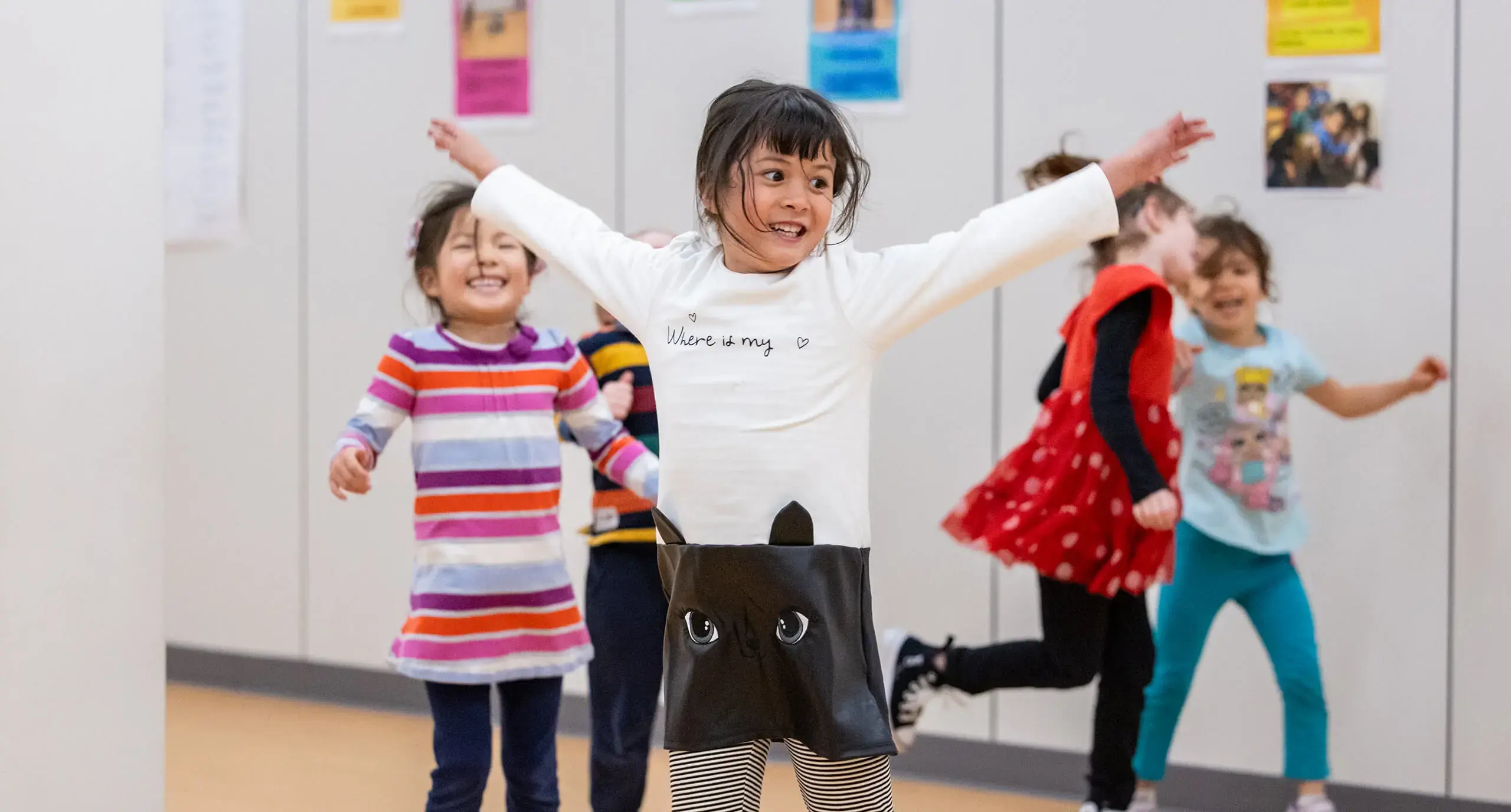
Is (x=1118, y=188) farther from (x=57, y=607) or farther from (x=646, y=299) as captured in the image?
(x=57, y=607)

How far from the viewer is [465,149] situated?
1952 mm

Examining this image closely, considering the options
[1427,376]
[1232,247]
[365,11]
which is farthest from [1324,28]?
[365,11]

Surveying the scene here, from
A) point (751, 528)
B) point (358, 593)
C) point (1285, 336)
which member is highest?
point (1285, 336)

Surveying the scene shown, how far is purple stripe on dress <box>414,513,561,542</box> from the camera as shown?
2260 millimetres

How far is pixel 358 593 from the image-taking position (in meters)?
3.95

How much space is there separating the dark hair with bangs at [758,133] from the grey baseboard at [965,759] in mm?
1923

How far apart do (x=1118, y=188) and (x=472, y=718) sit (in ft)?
4.25

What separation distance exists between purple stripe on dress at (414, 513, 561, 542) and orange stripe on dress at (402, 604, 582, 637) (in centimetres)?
12

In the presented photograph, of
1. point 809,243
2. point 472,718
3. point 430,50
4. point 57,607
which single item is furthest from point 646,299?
point 430,50

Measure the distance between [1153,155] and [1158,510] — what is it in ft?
2.99

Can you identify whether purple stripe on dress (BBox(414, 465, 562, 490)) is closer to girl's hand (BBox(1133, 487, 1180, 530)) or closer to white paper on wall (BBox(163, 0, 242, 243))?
girl's hand (BBox(1133, 487, 1180, 530))

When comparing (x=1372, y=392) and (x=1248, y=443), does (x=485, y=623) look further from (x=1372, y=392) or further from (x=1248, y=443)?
(x=1372, y=392)

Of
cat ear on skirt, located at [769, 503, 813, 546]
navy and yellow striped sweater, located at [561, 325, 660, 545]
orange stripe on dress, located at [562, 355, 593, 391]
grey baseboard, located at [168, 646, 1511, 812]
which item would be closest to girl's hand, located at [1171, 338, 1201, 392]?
grey baseboard, located at [168, 646, 1511, 812]

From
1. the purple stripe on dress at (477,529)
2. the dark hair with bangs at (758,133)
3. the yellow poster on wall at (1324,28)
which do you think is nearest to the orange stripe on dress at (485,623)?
the purple stripe on dress at (477,529)
